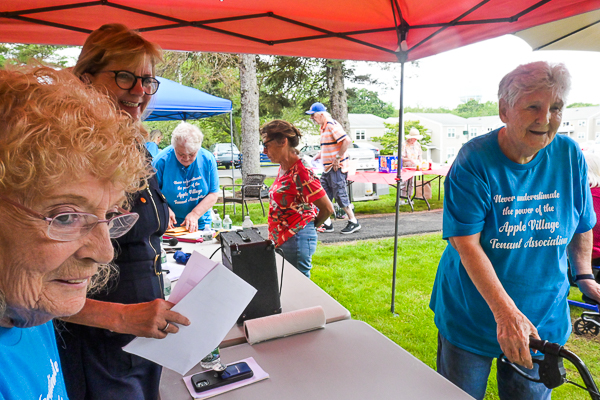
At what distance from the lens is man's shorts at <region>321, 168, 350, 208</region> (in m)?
6.91

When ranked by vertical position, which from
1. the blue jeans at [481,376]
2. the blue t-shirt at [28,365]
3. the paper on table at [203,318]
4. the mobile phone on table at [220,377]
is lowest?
the blue jeans at [481,376]

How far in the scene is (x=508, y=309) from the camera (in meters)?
1.27

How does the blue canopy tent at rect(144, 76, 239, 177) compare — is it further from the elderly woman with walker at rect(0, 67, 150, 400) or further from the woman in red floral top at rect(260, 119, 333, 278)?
the elderly woman with walker at rect(0, 67, 150, 400)

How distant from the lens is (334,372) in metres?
1.35

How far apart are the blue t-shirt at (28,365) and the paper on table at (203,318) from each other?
325 mm

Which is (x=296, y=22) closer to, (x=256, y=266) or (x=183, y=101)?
(x=256, y=266)

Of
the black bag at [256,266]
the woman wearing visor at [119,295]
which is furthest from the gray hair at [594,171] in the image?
the woman wearing visor at [119,295]

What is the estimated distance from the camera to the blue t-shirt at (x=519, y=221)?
1450 mm

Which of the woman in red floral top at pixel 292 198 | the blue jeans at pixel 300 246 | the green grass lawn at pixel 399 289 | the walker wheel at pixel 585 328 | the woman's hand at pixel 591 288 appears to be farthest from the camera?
the walker wheel at pixel 585 328

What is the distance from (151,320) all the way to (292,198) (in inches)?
73.7

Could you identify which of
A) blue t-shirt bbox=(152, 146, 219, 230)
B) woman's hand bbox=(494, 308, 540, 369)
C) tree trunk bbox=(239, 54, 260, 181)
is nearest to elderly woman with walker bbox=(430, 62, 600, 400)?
woman's hand bbox=(494, 308, 540, 369)

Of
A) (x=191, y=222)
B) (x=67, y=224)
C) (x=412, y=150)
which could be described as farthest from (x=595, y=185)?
(x=412, y=150)

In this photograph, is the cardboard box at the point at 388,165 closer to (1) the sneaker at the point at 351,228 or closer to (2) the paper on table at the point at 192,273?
(1) the sneaker at the point at 351,228

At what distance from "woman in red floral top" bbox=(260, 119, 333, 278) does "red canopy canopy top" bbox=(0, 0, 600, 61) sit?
2.56 ft
